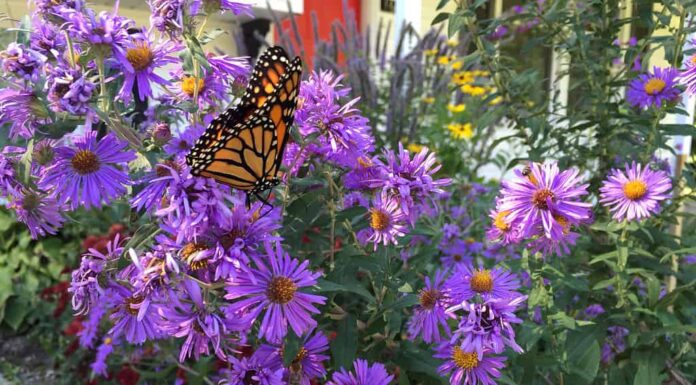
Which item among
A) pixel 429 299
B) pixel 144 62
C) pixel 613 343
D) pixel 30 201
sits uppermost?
pixel 144 62

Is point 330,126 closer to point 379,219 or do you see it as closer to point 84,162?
point 379,219

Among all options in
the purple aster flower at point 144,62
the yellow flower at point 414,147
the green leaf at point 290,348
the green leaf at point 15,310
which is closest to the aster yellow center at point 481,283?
the green leaf at point 290,348

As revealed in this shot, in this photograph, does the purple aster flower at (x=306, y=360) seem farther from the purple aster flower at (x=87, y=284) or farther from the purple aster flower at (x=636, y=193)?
the purple aster flower at (x=636, y=193)

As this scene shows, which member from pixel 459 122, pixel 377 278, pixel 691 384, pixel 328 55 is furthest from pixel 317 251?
pixel 459 122

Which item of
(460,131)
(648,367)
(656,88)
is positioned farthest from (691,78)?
(460,131)

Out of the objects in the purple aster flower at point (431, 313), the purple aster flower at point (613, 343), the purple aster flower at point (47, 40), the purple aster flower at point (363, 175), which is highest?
the purple aster flower at point (47, 40)

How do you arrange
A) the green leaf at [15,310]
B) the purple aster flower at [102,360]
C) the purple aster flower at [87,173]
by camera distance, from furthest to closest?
Result: the green leaf at [15,310] → the purple aster flower at [102,360] → the purple aster flower at [87,173]
